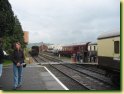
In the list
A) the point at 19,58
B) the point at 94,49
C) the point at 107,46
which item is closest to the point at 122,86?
the point at 19,58

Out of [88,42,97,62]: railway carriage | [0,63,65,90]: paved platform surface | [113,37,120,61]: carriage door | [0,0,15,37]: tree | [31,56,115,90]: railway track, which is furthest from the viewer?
[88,42,97,62]: railway carriage

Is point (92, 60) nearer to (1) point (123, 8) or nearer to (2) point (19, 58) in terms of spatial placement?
(2) point (19, 58)

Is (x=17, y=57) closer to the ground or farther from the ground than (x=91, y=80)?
farther from the ground

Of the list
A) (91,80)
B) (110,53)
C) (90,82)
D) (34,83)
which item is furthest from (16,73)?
(91,80)

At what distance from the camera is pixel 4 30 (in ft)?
95.7

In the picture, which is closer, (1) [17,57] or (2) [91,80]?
(1) [17,57]

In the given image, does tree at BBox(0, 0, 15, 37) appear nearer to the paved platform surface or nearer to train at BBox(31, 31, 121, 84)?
the paved platform surface

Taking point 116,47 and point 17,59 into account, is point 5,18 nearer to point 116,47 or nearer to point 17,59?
point 116,47

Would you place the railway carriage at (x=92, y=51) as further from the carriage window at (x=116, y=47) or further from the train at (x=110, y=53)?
the carriage window at (x=116, y=47)

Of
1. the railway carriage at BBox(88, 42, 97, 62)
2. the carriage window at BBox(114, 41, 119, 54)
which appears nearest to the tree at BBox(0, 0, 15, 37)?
the railway carriage at BBox(88, 42, 97, 62)

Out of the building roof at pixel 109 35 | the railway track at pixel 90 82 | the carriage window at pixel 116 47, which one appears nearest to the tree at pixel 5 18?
the railway track at pixel 90 82

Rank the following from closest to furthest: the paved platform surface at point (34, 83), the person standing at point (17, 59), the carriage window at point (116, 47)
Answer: the person standing at point (17, 59) < the paved platform surface at point (34, 83) < the carriage window at point (116, 47)

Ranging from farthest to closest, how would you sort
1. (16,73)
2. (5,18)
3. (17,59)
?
(5,18)
(16,73)
(17,59)

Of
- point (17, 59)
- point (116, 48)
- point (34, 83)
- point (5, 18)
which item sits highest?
point (5, 18)
